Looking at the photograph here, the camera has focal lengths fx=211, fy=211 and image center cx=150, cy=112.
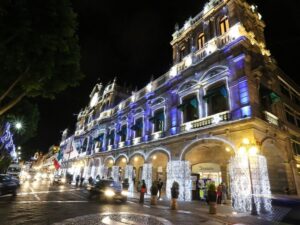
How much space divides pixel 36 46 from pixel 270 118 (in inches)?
628

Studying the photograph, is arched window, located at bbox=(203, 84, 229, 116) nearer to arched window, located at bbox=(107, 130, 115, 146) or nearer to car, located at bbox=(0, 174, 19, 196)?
car, located at bbox=(0, 174, 19, 196)

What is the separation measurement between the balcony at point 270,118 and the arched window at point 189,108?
5389 millimetres

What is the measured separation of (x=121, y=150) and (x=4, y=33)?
69.0 ft

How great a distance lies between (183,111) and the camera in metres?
19.8

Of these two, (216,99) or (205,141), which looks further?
(216,99)

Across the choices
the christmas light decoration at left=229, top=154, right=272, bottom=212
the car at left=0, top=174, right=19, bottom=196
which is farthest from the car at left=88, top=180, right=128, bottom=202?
the christmas light decoration at left=229, top=154, right=272, bottom=212

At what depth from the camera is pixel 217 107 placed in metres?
17.4

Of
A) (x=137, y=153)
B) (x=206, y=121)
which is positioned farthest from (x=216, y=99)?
(x=137, y=153)

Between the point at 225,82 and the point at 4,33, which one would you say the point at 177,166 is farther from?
the point at 4,33

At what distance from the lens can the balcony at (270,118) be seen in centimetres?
1532

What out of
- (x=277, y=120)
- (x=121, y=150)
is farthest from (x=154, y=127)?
(x=277, y=120)

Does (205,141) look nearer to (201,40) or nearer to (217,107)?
(217,107)

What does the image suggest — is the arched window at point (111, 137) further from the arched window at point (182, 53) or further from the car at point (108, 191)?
the arched window at point (182, 53)

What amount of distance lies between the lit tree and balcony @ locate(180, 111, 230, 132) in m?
10.3
